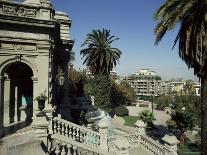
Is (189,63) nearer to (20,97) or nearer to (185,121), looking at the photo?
(20,97)

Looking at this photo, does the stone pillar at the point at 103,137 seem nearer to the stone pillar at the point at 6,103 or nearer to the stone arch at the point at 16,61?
the stone arch at the point at 16,61

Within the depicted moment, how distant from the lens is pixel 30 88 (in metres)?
20.1

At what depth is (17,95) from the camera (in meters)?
19.0

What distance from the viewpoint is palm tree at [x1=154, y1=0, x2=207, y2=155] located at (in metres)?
13.3

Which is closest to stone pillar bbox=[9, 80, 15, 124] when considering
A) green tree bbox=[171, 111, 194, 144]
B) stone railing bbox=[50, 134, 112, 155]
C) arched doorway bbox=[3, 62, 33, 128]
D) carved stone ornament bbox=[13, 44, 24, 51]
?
arched doorway bbox=[3, 62, 33, 128]

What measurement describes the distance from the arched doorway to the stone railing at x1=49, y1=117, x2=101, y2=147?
110 inches

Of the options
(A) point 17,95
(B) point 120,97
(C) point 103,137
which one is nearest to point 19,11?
(A) point 17,95

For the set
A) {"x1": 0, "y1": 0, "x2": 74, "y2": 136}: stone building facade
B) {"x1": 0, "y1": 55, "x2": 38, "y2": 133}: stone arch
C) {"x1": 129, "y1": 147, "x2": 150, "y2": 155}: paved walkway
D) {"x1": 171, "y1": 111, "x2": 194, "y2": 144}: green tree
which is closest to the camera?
{"x1": 0, "y1": 0, "x2": 74, "y2": 136}: stone building facade

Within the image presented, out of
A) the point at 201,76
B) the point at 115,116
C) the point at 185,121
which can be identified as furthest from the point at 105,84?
the point at 201,76

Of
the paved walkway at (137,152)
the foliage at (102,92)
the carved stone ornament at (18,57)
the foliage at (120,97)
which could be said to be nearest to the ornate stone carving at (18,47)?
the carved stone ornament at (18,57)

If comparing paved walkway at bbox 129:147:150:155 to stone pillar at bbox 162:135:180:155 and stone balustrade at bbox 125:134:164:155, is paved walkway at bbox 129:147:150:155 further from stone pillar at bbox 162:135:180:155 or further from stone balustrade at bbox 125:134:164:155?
stone pillar at bbox 162:135:180:155

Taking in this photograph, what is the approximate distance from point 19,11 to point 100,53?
26600 millimetres

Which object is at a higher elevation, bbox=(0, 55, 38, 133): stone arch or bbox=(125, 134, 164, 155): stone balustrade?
bbox=(0, 55, 38, 133): stone arch

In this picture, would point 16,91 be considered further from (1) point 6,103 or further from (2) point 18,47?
(2) point 18,47
